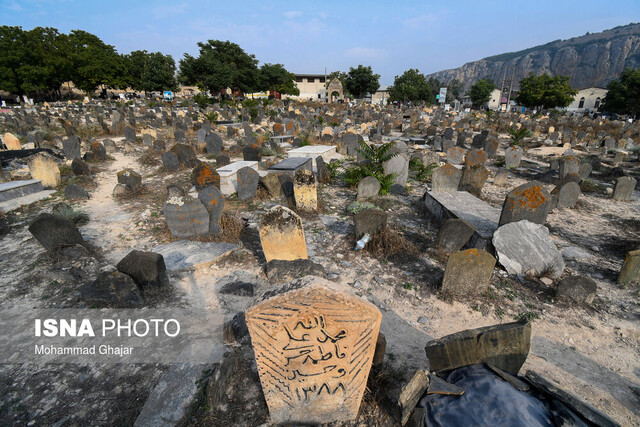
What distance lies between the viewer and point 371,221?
5766mm

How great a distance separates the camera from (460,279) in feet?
14.4

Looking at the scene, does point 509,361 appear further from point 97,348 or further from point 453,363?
point 97,348

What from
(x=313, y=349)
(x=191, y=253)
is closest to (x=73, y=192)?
(x=191, y=253)

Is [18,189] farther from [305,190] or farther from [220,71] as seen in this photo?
[220,71]

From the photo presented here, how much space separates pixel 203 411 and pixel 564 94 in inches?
1857

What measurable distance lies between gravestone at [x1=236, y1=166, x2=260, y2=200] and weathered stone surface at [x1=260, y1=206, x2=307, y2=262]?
3224 mm

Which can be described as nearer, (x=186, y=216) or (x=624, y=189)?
(x=186, y=216)

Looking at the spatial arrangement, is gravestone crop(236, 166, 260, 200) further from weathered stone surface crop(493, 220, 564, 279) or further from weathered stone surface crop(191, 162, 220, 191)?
weathered stone surface crop(493, 220, 564, 279)

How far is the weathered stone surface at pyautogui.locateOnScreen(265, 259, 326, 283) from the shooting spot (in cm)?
483

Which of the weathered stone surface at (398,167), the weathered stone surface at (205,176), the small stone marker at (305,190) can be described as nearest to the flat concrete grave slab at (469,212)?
the weathered stone surface at (398,167)

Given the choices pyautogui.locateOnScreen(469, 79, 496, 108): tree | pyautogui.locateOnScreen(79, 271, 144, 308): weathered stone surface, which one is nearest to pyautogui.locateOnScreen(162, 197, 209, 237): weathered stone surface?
pyautogui.locateOnScreen(79, 271, 144, 308): weathered stone surface

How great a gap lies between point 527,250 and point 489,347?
2988 mm

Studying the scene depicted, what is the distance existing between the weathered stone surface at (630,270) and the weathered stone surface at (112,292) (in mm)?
7000

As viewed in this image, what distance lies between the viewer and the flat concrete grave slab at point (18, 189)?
25.0 ft
